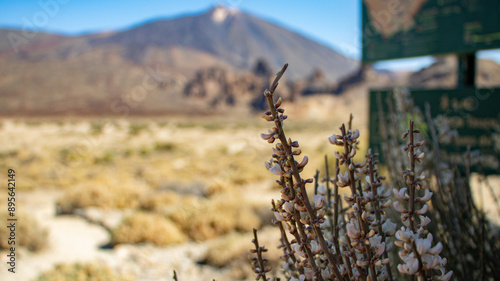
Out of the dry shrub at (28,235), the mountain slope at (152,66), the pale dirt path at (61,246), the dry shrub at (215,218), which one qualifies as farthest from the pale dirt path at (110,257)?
the mountain slope at (152,66)

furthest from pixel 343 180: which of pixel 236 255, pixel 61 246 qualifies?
pixel 61 246

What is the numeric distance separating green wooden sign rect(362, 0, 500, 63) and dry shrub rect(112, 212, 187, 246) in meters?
4.31

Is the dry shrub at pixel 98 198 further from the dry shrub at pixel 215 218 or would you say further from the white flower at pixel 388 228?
the white flower at pixel 388 228

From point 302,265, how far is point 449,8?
606 cm

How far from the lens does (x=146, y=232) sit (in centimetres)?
580

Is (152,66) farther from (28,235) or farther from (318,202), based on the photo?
(318,202)

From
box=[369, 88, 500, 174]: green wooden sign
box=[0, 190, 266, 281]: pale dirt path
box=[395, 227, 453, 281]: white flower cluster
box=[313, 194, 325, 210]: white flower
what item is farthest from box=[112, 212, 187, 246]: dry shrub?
box=[395, 227, 453, 281]: white flower cluster

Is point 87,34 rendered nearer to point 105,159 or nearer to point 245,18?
point 245,18

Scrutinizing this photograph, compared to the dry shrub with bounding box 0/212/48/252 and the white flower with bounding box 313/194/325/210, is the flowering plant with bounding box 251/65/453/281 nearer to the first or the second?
the white flower with bounding box 313/194/325/210

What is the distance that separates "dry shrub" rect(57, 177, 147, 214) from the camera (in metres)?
7.72

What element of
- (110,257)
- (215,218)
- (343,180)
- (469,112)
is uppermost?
(469,112)

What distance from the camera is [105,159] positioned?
16.1 m

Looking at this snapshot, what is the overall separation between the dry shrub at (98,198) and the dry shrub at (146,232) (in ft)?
6.54

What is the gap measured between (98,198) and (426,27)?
260 inches
